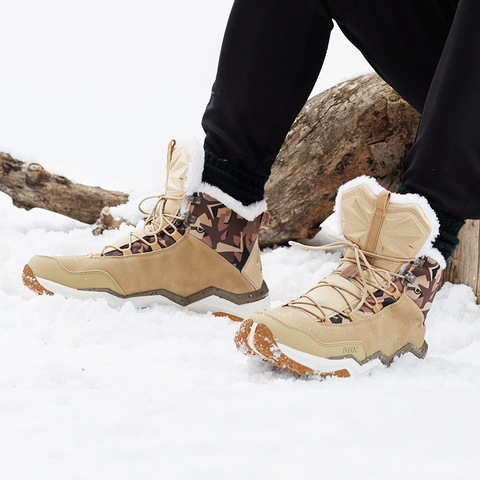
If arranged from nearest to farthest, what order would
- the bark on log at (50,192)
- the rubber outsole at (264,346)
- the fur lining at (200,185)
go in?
1. the rubber outsole at (264,346)
2. the fur lining at (200,185)
3. the bark on log at (50,192)

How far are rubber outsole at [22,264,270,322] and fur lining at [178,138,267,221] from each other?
8.7 inches

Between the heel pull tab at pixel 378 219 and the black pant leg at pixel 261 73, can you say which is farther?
the black pant leg at pixel 261 73

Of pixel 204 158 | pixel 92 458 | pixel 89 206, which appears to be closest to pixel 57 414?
pixel 92 458

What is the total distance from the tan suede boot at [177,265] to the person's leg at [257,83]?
0.26 feet

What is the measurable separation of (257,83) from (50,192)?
132cm

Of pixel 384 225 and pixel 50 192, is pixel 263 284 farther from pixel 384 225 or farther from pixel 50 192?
pixel 50 192

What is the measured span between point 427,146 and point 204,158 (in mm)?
471

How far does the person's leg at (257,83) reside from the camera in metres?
0.90

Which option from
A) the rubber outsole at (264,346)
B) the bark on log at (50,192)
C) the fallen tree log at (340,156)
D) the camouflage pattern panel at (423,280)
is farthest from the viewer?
the bark on log at (50,192)

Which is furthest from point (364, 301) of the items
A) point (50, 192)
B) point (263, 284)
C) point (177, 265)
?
point (50, 192)

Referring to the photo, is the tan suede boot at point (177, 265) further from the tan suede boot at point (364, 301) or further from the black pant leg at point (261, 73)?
the tan suede boot at point (364, 301)

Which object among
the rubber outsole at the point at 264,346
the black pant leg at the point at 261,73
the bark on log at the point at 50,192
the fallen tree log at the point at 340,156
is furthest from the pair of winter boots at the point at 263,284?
the bark on log at the point at 50,192

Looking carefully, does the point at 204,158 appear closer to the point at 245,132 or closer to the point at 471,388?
the point at 245,132

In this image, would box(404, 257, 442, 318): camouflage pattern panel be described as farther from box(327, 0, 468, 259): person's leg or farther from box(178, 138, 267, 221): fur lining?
box(178, 138, 267, 221): fur lining
